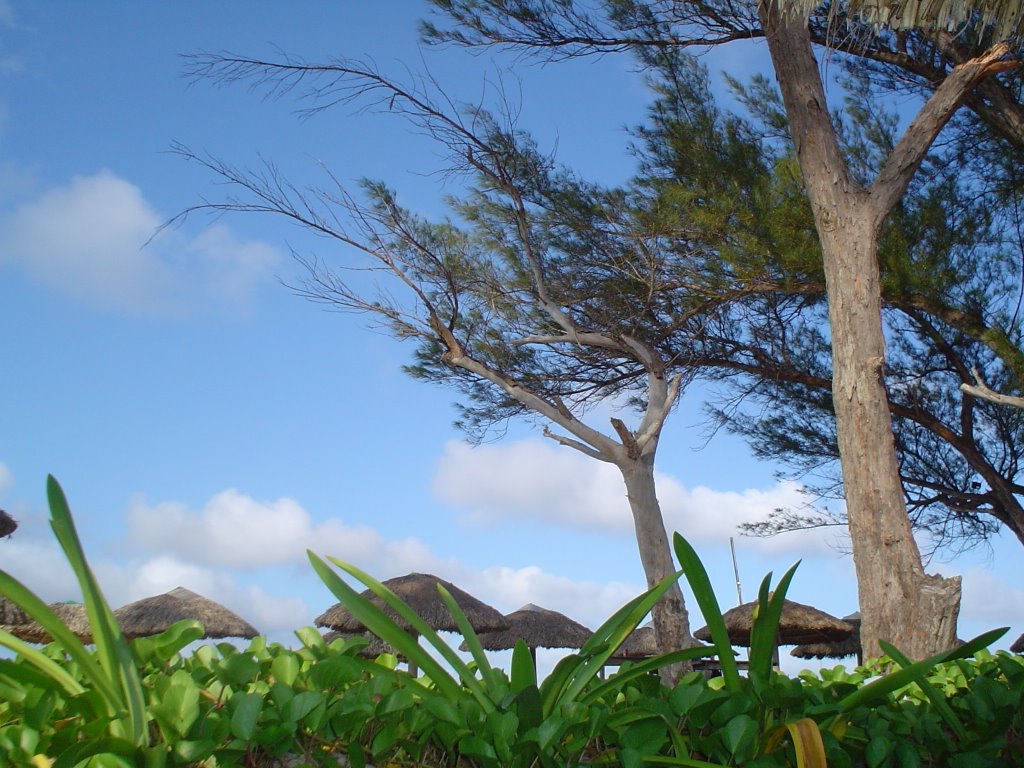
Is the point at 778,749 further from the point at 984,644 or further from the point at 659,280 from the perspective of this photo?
the point at 659,280

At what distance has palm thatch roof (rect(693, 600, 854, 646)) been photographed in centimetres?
1045

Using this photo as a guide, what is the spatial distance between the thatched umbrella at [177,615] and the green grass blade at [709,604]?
11.0 meters

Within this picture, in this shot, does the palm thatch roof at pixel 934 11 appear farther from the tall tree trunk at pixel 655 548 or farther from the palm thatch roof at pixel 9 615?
the palm thatch roof at pixel 9 615

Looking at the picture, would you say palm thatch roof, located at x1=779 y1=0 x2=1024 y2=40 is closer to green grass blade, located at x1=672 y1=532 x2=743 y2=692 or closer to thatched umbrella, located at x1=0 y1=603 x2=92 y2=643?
green grass blade, located at x1=672 y1=532 x2=743 y2=692

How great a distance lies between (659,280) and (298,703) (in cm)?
697

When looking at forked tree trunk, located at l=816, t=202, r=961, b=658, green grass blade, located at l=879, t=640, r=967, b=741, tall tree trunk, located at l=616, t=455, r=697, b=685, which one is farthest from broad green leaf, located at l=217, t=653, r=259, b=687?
tall tree trunk, located at l=616, t=455, r=697, b=685

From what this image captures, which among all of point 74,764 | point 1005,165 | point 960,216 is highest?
point 1005,165

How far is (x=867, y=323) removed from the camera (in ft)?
16.4

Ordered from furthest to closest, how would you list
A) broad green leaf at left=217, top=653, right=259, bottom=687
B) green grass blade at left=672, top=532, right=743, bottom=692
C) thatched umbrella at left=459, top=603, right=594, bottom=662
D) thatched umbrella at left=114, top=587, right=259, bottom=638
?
1. thatched umbrella at left=459, top=603, right=594, bottom=662
2. thatched umbrella at left=114, top=587, right=259, bottom=638
3. green grass blade at left=672, top=532, right=743, bottom=692
4. broad green leaf at left=217, top=653, right=259, bottom=687

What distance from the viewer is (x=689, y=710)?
0.95 m

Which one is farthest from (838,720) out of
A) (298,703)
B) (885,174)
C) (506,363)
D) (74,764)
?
(506,363)

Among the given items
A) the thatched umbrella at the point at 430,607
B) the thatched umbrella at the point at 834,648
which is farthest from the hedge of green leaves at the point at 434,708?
the thatched umbrella at the point at 834,648

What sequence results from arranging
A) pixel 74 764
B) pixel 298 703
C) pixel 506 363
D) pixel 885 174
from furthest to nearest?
pixel 506 363 → pixel 885 174 → pixel 298 703 → pixel 74 764

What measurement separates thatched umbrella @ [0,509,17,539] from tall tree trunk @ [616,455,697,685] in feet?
18.6
